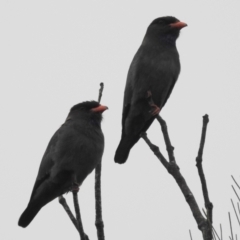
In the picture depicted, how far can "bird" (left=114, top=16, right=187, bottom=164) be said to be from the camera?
663 cm

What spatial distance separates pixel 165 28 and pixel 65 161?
8.66ft

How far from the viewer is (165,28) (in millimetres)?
7422

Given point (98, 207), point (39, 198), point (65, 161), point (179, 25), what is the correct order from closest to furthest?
point (98, 207), point (65, 161), point (39, 198), point (179, 25)

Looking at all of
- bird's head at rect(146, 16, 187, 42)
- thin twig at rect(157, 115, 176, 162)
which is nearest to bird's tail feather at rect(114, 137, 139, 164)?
bird's head at rect(146, 16, 187, 42)

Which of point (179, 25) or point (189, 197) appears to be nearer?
point (189, 197)

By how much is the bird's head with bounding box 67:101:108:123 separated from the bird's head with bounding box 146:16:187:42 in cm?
129

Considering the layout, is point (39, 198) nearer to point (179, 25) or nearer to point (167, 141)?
point (167, 141)

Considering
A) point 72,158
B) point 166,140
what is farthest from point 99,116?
point 166,140

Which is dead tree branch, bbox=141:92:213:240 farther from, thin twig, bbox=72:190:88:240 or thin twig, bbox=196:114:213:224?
thin twig, bbox=72:190:88:240

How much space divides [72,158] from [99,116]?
975 millimetres

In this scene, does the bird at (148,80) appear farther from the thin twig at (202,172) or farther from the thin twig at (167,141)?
the thin twig at (202,172)

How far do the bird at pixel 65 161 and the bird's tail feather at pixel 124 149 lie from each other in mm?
848

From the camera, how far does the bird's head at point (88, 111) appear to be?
6.57 metres

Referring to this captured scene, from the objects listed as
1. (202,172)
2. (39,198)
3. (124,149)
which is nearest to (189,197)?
(202,172)
